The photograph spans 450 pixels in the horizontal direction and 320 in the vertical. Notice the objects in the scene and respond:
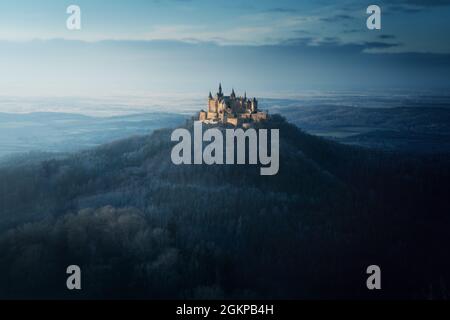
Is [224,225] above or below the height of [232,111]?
below

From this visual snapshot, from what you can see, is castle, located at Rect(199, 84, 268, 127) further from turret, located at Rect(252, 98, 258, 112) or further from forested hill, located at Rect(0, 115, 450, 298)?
forested hill, located at Rect(0, 115, 450, 298)

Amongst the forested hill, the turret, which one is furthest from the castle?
the forested hill

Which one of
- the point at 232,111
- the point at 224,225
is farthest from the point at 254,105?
the point at 224,225

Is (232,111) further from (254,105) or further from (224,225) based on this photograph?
(224,225)
